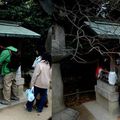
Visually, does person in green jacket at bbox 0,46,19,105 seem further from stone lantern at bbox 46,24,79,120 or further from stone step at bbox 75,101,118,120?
stone step at bbox 75,101,118,120

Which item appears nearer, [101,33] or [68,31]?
[101,33]

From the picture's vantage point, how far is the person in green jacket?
3.36 meters

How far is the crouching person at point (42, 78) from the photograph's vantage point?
315 cm

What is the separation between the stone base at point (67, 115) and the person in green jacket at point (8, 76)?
718mm

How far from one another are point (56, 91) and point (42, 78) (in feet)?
2.25

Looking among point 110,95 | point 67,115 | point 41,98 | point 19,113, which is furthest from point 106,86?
Result: point 19,113

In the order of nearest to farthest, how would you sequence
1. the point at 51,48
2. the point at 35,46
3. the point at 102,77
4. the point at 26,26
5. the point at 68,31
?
the point at 51,48 → the point at 35,46 → the point at 26,26 → the point at 68,31 → the point at 102,77

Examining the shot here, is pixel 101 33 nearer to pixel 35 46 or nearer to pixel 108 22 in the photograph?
pixel 108 22

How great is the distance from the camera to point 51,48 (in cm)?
309

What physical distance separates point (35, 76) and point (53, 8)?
976mm

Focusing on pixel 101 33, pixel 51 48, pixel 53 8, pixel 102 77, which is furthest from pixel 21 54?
pixel 102 77

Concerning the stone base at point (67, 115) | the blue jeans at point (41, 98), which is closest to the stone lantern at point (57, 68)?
the stone base at point (67, 115)

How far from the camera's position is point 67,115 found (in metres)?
3.73

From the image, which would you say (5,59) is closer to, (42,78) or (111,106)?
(42,78)
